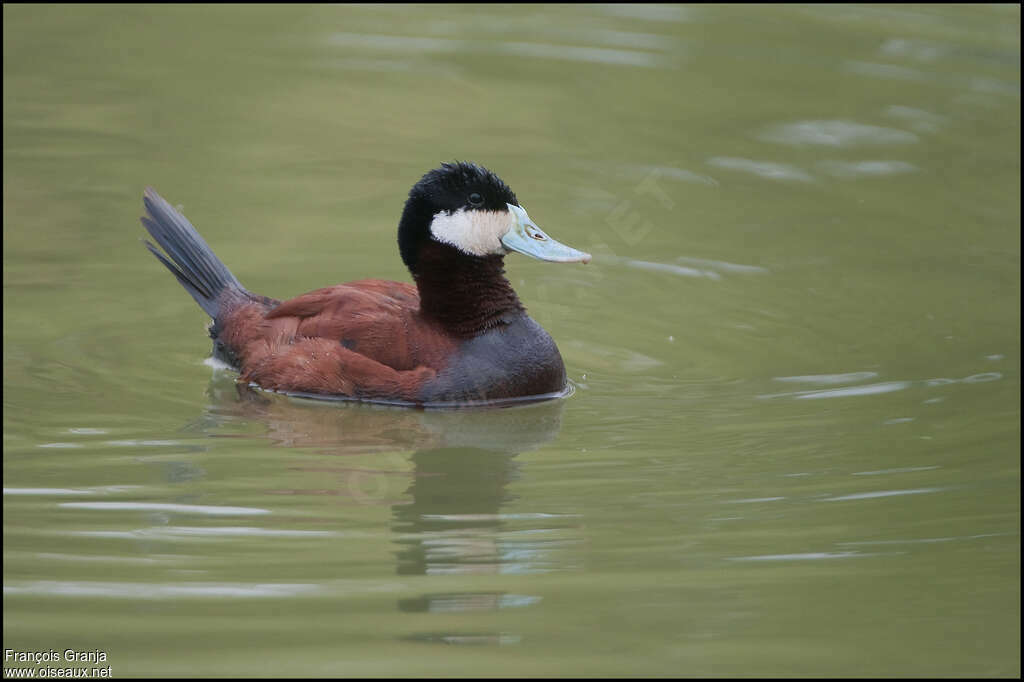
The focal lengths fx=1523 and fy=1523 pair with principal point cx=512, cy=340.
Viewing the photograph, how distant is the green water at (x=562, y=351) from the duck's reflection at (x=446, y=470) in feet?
0.08

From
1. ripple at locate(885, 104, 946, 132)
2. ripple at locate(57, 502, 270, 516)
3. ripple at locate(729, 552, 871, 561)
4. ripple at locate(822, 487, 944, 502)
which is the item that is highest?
ripple at locate(885, 104, 946, 132)

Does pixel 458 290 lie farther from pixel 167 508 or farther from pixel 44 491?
pixel 44 491

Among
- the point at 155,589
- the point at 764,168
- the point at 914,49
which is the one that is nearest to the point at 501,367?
the point at 155,589

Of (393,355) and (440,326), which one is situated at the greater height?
(440,326)

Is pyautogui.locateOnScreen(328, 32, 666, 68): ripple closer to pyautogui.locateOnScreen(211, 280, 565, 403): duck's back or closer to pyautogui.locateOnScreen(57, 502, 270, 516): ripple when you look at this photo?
pyautogui.locateOnScreen(211, 280, 565, 403): duck's back

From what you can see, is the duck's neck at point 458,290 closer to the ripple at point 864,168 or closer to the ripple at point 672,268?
the ripple at point 672,268

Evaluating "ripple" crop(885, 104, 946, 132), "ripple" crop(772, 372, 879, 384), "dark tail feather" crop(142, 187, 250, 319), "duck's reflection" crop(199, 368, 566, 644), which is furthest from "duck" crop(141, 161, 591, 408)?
"ripple" crop(885, 104, 946, 132)

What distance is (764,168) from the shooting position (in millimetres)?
10898

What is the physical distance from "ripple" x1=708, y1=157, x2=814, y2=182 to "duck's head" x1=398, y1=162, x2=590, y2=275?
409cm

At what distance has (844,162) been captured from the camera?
11.1 m

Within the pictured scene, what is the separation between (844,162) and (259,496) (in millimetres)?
6539

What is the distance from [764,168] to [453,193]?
14.6ft

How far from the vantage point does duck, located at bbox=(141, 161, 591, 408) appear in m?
7.03

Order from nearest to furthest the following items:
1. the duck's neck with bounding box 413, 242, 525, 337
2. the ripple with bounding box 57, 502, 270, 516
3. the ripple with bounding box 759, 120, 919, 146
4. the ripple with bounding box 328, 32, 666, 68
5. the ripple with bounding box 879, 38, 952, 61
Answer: the ripple with bounding box 57, 502, 270, 516 < the duck's neck with bounding box 413, 242, 525, 337 < the ripple with bounding box 759, 120, 919, 146 < the ripple with bounding box 328, 32, 666, 68 < the ripple with bounding box 879, 38, 952, 61
